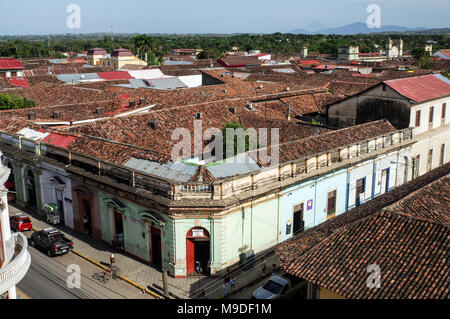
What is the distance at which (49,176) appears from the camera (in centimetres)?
3094

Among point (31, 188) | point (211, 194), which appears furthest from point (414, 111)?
point (31, 188)

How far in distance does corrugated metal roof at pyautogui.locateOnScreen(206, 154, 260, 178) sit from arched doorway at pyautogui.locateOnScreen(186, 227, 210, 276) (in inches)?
121

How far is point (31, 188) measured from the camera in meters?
33.2

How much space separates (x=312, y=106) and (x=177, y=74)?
3545 cm

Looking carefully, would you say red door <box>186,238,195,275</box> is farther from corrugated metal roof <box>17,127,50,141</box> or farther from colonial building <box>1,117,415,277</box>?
corrugated metal roof <box>17,127,50,141</box>

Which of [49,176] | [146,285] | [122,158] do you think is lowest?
[146,285]

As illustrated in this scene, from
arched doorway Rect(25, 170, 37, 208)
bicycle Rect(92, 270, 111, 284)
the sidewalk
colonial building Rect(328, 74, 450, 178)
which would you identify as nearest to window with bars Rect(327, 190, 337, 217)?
the sidewalk

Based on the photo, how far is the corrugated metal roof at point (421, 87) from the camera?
35188 millimetres

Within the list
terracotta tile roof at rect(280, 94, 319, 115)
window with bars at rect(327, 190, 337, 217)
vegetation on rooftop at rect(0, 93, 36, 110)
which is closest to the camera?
window with bars at rect(327, 190, 337, 217)

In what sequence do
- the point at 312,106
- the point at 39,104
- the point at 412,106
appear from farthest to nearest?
1. the point at 39,104
2. the point at 312,106
3. the point at 412,106

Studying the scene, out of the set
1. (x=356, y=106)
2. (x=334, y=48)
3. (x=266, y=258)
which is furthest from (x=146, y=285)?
(x=334, y=48)

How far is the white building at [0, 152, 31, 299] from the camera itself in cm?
1475

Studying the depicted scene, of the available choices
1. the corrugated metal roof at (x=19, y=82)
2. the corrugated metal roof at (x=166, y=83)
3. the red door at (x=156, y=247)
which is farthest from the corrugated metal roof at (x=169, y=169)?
the corrugated metal roof at (x=19, y=82)
